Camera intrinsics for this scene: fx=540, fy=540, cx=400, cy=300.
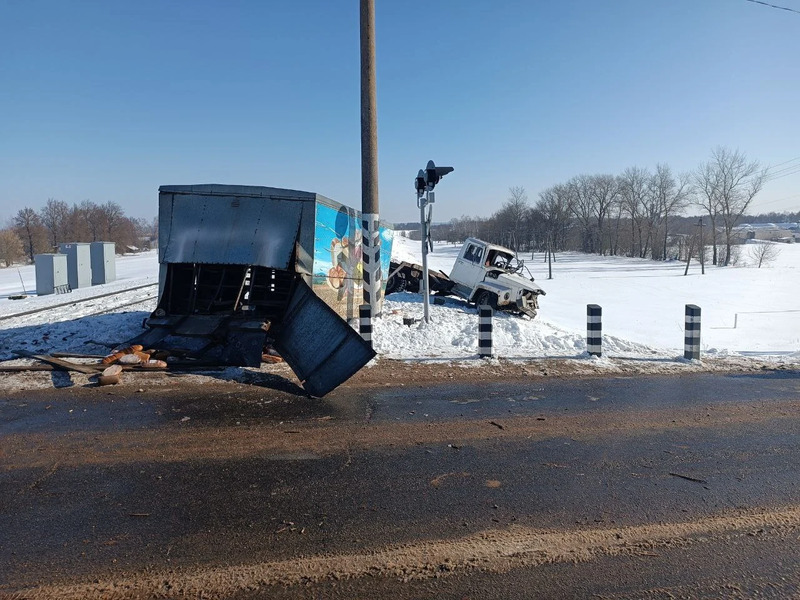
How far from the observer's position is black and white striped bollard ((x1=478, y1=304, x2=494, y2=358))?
9.56 meters

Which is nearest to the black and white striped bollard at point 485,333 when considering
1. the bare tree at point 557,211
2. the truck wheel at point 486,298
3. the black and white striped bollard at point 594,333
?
the black and white striped bollard at point 594,333

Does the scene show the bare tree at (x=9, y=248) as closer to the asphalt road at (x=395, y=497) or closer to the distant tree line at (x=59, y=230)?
the distant tree line at (x=59, y=230)

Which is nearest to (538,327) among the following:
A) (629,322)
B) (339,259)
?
(339,259)

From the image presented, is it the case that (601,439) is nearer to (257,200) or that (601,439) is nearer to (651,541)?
(651,541)

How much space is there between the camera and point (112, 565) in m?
3.31

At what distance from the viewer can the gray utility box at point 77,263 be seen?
28109 millimetres

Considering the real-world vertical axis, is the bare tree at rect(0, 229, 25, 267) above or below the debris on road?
above

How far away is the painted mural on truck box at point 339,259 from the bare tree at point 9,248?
59.1 meters

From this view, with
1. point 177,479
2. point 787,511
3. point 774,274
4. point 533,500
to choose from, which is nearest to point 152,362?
point 177,479

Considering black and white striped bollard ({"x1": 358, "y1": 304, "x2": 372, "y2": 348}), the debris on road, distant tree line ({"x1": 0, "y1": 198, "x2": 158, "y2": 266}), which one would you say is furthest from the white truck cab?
distant tree line ({"x1": 0, "y1": 198, "x2": 158, "y2": 266})

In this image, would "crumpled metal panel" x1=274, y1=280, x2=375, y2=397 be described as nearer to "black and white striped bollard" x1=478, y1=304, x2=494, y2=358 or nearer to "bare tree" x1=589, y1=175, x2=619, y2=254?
"black and white striped bollard" x1=478, y1=304, x2=494, y2=358

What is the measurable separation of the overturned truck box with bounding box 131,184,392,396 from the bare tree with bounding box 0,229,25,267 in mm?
58294

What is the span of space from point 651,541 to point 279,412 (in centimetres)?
420

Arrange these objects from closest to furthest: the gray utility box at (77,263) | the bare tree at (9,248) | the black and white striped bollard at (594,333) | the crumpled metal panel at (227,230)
Result: the crumpled metal panel at (227,230), the black and white striped bollard at (594,333), the gray utility box at (77,263), the bare tree at (9,248)
